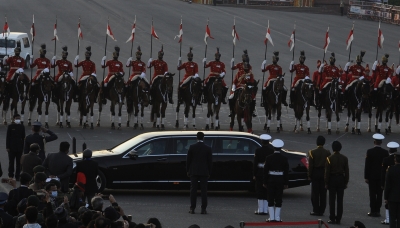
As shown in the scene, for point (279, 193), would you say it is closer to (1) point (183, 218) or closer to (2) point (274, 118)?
(1) point (183, 218)

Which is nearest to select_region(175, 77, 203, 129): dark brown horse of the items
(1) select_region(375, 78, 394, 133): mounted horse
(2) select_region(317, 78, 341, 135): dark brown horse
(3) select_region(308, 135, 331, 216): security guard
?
(2) select_region(317, 78, 341, 135): dark brown horse

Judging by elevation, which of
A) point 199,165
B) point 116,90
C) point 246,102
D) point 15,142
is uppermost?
point 199,165

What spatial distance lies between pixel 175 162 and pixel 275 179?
2.90 metres

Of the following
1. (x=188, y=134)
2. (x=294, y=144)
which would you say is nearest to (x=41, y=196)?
(x=188, y=134)

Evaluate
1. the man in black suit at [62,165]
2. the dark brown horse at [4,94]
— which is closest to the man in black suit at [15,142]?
the man in black suit at [62,165]

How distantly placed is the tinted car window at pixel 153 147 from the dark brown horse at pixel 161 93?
10762 millimetres

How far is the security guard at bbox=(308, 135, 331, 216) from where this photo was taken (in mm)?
19359

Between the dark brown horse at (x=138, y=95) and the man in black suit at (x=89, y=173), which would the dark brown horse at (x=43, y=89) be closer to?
the dark brown horse at (x=138, y=95)

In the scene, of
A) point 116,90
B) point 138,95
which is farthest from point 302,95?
point 116,90

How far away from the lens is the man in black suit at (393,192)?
56.7 feet

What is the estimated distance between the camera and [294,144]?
29484 millimetres

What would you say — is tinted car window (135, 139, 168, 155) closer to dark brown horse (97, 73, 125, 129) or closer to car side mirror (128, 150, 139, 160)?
car side mirror (128, 150, 139, 160)

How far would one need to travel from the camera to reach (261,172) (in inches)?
762

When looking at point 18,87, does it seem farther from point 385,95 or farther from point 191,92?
point 385,95
